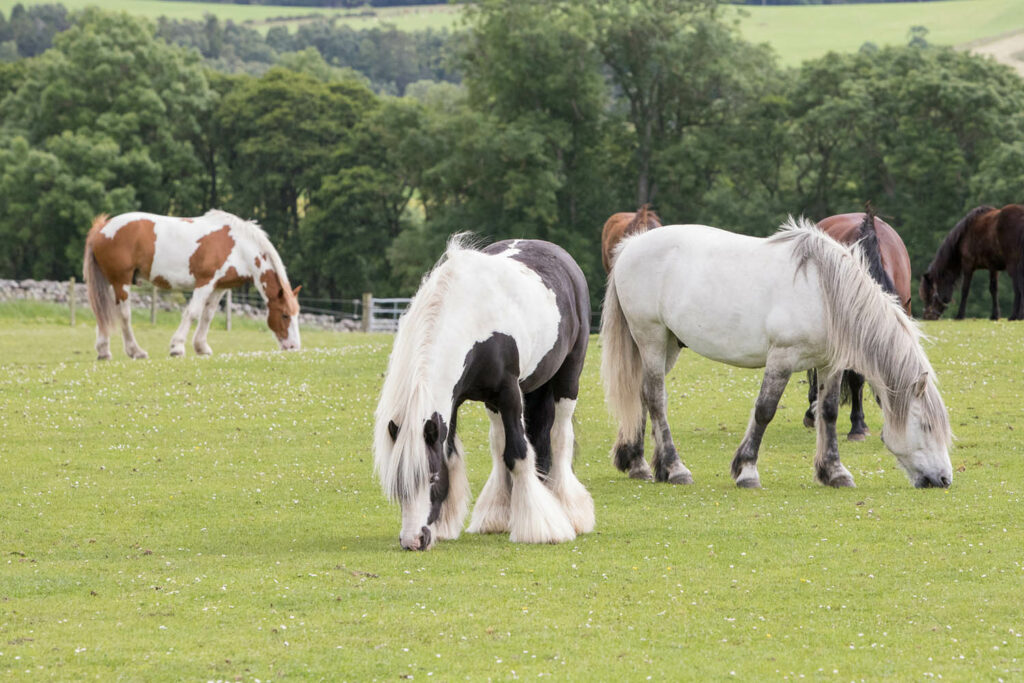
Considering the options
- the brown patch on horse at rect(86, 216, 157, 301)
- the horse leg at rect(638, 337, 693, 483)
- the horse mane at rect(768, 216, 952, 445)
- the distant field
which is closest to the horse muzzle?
the horse leg at rect(638, 337, 693, 483)

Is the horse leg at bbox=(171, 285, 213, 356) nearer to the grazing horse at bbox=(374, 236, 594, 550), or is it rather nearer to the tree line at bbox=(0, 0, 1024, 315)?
the grazing horse at bbox=(374, 236, 594, 550)

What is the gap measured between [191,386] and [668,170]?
3810 centimetres

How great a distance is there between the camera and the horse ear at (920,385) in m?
10.5

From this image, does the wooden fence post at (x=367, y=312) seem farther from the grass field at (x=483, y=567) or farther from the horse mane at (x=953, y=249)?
the grass field at (x=483, y=567)

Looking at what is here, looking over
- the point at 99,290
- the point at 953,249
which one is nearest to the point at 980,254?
the point at 953,249

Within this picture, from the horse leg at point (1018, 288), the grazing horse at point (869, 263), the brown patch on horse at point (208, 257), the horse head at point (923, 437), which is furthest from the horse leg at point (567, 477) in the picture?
the horse leg at point (1018, 288)

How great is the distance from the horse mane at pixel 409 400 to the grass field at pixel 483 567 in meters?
0.67

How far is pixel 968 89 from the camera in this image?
4800 centimetres

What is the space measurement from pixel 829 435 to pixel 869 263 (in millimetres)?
1991

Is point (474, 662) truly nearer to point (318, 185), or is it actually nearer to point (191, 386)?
point (191, 386)

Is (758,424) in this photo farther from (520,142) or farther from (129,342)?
(520,142)

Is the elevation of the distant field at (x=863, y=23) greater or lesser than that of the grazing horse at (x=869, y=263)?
greater

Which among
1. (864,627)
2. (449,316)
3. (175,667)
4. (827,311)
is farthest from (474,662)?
(827,311)

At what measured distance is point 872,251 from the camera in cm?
1227
